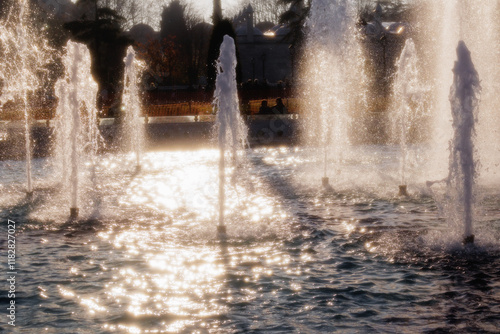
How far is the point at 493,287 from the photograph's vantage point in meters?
6.57

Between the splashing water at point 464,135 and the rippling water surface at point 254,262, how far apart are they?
1.48ft

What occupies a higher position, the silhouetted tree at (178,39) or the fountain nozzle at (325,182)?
the silhouetted tree at (178,39)

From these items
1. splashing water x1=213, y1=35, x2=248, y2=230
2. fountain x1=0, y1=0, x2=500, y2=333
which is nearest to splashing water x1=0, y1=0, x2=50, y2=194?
fountain x1=0, y1=0, x2=500, y2=333

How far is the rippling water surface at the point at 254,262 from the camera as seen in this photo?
5.89 m

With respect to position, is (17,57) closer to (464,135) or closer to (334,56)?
(334,56)

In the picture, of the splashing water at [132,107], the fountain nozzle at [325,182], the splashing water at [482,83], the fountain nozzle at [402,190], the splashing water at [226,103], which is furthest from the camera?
the splashing water at [132,107]

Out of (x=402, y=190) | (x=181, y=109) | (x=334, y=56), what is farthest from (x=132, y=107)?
(x=402, y=190)

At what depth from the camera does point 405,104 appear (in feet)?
45.1

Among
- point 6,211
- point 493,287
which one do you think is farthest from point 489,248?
point 6,211

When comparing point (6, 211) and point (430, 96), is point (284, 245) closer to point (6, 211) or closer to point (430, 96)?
point (6, 211)

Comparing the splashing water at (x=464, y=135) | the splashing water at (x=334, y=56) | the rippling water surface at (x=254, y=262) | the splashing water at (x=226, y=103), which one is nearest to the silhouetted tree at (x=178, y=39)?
the splashing water at (x=334, y=56)

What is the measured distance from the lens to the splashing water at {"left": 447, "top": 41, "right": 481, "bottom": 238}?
794 centimetres

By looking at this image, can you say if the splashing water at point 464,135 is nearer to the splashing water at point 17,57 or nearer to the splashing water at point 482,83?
the splashing water at point 482,83

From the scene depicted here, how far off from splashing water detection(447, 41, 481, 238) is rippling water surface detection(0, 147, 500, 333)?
450 mm
